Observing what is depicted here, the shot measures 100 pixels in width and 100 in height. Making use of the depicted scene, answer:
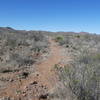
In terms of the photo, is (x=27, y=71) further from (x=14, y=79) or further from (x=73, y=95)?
(x=73, y=95)

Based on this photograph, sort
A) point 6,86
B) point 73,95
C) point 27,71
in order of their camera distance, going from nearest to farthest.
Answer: point 73,95 → point 6,86 → point 27,71

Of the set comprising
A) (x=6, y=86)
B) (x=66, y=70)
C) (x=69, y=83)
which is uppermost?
(x=66, y=70)

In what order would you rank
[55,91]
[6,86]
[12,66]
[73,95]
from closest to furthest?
[73,95], [55,91], [6,86], [12,66]

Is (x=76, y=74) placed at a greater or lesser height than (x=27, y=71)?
greater

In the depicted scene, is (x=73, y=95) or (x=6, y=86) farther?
(x=6, y=86)

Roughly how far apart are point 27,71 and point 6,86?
221 cm

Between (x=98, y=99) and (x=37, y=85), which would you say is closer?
(x=98, y=99)

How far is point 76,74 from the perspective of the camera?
526cm

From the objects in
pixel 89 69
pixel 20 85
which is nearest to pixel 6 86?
pixel 20 85

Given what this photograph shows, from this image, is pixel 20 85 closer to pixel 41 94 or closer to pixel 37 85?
pixel 37 85

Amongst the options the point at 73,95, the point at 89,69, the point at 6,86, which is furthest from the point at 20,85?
the point at 89,69

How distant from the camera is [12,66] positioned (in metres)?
9.91

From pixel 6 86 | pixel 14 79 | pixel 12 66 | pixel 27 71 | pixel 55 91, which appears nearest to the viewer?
pixel 55 91

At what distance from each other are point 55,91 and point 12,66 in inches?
183
